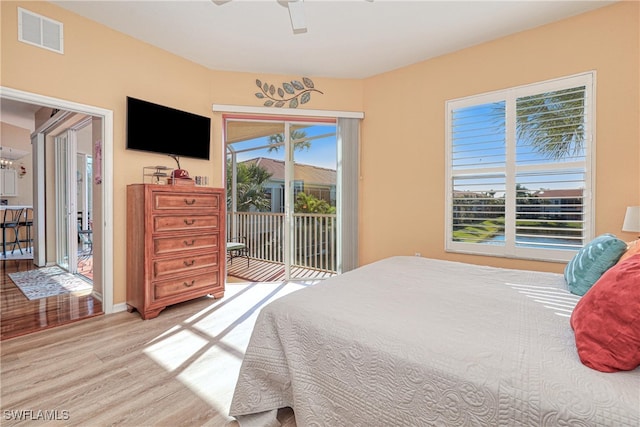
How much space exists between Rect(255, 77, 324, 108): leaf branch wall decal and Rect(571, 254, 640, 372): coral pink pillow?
3.65 m

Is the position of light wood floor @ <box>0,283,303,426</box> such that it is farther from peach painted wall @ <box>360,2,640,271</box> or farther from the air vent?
the air vent

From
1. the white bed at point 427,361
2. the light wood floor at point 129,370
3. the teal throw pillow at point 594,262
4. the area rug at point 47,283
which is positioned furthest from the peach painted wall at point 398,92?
the white bed at point 427,361

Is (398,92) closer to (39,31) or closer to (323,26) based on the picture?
(323,26)

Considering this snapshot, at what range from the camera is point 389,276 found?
2.00m

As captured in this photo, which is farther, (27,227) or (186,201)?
(27,227)

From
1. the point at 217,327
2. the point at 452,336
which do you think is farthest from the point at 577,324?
the point at 217,327

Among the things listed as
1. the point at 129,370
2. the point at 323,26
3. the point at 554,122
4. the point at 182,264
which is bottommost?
the point at 129,370

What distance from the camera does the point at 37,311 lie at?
2932mm

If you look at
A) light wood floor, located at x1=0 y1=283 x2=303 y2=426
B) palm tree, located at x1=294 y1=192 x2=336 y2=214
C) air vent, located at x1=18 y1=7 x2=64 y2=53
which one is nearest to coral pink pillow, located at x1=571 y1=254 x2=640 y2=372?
light wood floor, located at x1=0 y1=283 x2=303 y2=426

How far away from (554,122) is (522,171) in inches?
20.3

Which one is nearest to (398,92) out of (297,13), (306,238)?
(297,13)

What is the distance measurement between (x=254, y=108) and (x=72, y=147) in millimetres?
2982

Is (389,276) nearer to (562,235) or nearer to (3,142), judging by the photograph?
(562,235)

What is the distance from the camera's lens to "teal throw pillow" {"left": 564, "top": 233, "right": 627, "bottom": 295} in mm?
1559
